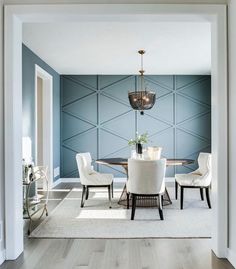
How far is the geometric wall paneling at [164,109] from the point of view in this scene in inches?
313

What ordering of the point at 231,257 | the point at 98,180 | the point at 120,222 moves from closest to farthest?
1. the point at 231,257
2. the point at 120,222
3. the point at 98,180

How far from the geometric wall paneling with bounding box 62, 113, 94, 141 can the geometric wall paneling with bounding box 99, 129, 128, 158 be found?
376 mm

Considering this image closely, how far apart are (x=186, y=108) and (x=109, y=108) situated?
1.85 m

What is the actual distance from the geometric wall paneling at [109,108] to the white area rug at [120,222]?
2.72m

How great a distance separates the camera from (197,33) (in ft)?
15.5

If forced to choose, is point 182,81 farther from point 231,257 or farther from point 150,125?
point 231,257

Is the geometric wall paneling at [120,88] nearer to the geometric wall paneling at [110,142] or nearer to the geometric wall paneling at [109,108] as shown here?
the geometric wall paneling at [109,108]

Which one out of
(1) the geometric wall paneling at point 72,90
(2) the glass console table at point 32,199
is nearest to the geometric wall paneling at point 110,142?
(1) the geometric wall paneling at point 72,90

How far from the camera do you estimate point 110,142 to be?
7.94 m

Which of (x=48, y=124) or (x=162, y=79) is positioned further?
(x=162, y=79)

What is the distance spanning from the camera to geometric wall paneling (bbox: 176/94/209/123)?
7949mm

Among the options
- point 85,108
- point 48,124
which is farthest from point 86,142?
point 48,124

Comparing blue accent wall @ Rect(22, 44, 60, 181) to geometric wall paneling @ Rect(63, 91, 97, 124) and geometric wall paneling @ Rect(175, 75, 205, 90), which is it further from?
geometric wall paneling @ Rect(175, 75, 205, 90)

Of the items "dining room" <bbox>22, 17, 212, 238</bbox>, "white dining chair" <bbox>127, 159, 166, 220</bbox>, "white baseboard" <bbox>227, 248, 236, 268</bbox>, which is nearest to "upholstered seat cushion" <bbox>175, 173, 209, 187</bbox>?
"dining room" <bbox>22, 17, 212, 238</bbox>
